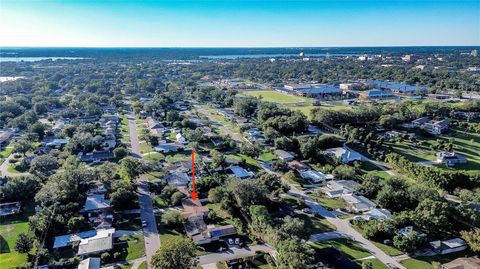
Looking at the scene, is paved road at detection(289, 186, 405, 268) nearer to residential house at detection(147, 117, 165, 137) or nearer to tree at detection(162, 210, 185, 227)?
tree at detection(162, 210, 185, 227)

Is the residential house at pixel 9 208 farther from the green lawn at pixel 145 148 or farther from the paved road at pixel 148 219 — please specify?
the green lawn at pixel 145 148

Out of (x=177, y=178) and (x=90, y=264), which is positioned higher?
(x=177, y=178)

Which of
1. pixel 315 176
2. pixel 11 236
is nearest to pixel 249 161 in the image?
pixel 315 176

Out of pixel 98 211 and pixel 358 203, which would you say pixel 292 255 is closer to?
pixel 358 203

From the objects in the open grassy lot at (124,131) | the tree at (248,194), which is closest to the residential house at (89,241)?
the tree at (248,194)

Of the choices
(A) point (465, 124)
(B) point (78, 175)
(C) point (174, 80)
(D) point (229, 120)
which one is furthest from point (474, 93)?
(B) point (78, 175)

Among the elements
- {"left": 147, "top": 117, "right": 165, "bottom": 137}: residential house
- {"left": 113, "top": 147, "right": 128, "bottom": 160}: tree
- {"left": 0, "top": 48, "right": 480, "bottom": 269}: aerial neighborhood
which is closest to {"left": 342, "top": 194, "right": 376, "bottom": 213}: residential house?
{"left": 0, "top": 48, "right": 480, "bottom": 269}: aerial neighborhood
